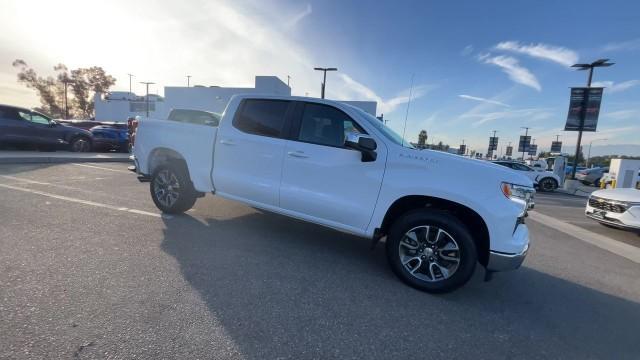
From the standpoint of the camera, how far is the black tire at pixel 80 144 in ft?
46.0

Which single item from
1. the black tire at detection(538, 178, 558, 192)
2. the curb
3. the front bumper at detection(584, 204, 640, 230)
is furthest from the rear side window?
the black tire at detection(538, 178, 558, 192)

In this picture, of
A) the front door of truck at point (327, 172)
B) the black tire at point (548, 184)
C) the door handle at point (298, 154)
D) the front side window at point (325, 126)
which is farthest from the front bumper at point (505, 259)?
the black tire at point (548, 184)

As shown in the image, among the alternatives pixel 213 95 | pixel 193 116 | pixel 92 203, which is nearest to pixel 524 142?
pixel 213 95

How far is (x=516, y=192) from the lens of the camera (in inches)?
122

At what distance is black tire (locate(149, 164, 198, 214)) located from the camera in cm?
497

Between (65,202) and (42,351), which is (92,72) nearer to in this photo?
(65,202)

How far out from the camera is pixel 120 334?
7.35 feet

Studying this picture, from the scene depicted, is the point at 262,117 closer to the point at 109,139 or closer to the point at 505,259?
the point at 505,259

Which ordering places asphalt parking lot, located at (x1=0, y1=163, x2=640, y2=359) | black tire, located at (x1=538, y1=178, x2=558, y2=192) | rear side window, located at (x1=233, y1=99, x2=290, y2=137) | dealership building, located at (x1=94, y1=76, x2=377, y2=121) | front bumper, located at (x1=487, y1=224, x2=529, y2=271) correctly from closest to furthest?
asphalt parking lot, located at (x1=0, y1=163, x2=640, y2=359)
front bumper, located at (x1=487, y1=224, x2=529, y2=271)
rear side window, located at (x1=233, y1=99, x2=290, y2=137)
black tire, located at (x1=538, y1=178, x2=558, y2=192)
dealership building, located at (x1=94, y1=76, x2=377, y2=121)

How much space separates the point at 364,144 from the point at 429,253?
138 centimetres

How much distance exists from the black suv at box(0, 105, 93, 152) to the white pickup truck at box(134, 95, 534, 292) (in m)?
12.4

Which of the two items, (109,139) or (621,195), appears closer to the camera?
(621,195)

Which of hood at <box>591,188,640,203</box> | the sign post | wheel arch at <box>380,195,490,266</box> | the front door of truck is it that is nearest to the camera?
wheel arch at <box>380,195,490,266</box>

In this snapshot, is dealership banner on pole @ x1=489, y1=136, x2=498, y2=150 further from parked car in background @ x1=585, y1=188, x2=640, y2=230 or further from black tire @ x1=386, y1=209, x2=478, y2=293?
black tire @ x1=386, y1=209, x2=478, y2=293
